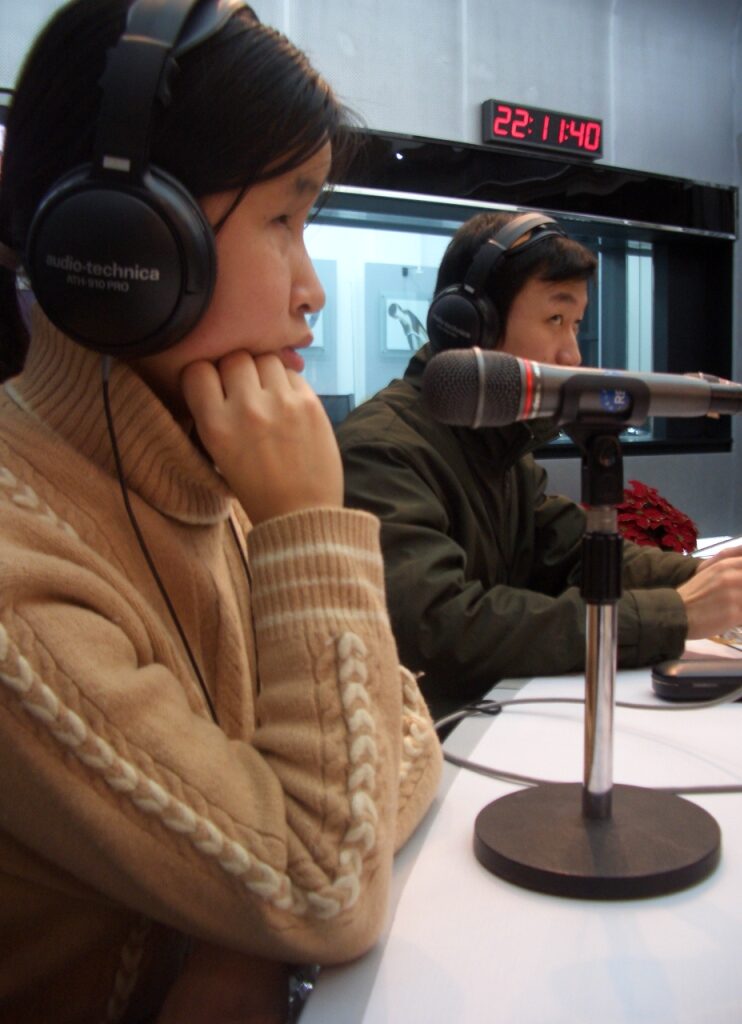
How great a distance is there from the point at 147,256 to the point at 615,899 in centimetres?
53

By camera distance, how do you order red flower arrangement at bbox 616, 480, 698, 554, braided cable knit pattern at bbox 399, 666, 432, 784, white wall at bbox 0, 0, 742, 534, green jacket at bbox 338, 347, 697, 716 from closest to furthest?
1. braided cable knit pattern at bbox 399, 666, 432, 784
2. green jacket at bbox 338, 347, 697, 716
3. red flower arrangement at bbox 616, 480, 698, 554
4. white wall at bbox 0, 0, 742, 534

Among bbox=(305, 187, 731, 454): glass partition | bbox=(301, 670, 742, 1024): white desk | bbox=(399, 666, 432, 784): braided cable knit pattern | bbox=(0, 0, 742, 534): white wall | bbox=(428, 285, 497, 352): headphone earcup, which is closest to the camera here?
bbox=(301, 670, 742, 1024): white desk

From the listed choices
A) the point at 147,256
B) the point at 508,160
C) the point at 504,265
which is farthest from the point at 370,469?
the point at 508,160

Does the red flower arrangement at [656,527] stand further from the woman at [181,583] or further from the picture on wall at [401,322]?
the picture on wall at [401,322]

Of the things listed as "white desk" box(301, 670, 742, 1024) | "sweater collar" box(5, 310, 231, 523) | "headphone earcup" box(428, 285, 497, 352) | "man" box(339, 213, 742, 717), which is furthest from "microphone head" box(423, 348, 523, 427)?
"headphone earcup" box(428, 285, 497, 352)

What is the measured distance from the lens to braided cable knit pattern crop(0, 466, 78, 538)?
1.87ft

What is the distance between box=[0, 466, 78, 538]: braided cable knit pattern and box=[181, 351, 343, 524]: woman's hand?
120mm

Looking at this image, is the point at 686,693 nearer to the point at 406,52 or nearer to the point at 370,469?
the point at 370,469

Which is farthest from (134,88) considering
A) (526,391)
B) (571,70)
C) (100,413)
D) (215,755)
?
(571,70)

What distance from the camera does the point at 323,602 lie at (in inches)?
22.8

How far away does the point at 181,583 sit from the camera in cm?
68

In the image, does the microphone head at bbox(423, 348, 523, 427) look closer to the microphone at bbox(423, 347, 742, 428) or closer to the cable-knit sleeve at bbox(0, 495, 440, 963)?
the microphone at bbox(423, 347, 742, 428)

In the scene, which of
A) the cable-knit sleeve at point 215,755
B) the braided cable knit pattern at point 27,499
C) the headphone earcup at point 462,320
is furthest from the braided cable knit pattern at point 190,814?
the headphone earcup at point 462,320

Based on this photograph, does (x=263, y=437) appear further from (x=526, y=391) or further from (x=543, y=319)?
(x=543, y=319)
